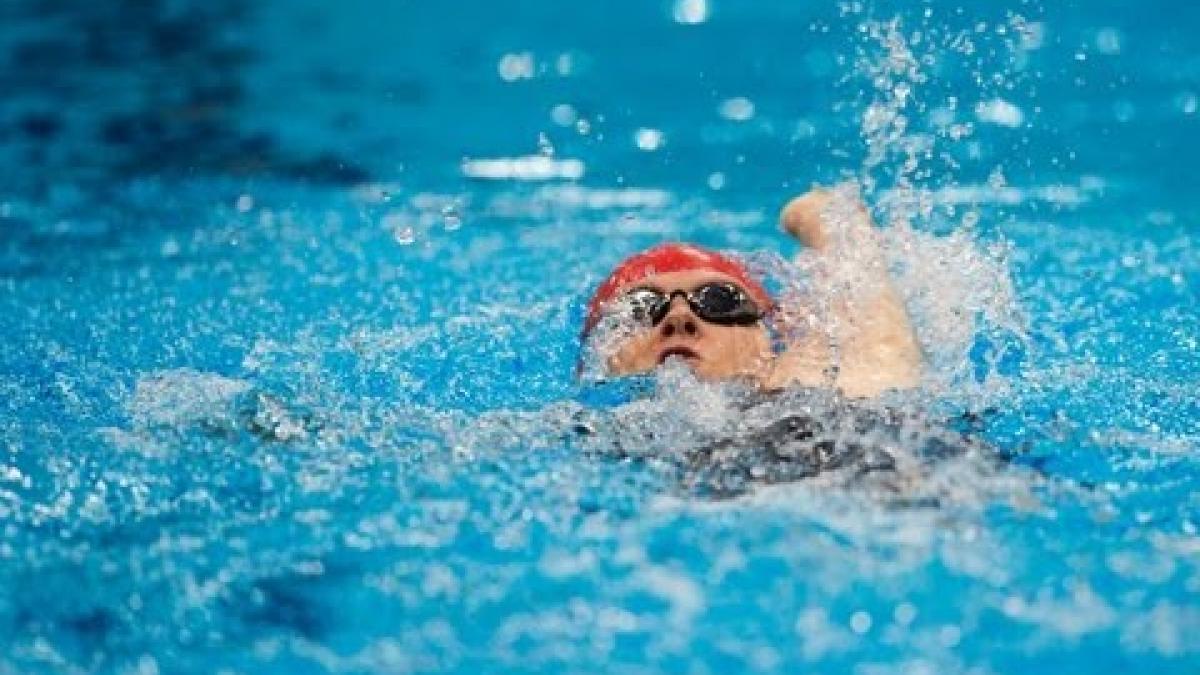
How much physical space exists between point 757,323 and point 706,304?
0.39ft

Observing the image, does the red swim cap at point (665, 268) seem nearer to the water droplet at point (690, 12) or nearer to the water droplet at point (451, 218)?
the water droplet at point (451, 218)

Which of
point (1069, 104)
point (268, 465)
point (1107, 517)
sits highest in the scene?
point (1069, 104)

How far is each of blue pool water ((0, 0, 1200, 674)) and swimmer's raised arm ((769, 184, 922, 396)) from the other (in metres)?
0.13

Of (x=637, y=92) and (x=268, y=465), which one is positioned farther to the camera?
(x=637, y=92)

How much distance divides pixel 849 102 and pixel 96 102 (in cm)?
271

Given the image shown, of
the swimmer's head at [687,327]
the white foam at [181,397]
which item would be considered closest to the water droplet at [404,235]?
the white foam at [181,397]

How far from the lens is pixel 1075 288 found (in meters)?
4.22

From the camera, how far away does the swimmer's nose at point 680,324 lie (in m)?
3.01

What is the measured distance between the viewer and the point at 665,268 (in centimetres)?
326

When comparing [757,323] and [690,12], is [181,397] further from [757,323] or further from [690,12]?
[690,12]

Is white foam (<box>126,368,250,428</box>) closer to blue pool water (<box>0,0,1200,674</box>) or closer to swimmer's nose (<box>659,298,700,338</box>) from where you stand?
blue pool water (<box>0,0,1200,674</box>)

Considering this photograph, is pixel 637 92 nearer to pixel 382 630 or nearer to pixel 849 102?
pixel 849 102

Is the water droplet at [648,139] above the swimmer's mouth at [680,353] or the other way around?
above

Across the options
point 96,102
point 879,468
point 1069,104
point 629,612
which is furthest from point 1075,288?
point 96,102
